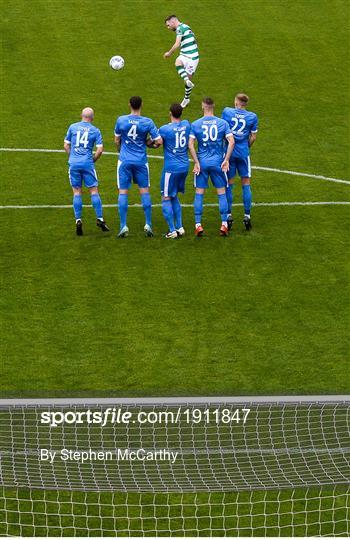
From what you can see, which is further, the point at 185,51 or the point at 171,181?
the point at 185,51

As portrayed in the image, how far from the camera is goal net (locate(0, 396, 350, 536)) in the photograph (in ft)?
45.4

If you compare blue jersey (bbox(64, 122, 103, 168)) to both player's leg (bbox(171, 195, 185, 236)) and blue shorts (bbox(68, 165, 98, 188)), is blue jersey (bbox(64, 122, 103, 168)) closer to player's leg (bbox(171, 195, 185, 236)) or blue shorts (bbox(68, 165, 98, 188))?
blue shorts (bbox(68, 165, 98, 188))

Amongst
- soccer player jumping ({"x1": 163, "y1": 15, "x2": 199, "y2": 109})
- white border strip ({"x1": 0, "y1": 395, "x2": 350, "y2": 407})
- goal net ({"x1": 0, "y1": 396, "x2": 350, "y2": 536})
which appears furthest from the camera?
soccer player jumping ({"x1": 163, "y1": 15, "x2": 199, "y2": 109})

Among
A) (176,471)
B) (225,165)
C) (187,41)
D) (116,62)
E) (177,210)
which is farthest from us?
(187,41)

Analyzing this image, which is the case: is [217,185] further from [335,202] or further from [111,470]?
[111,470]

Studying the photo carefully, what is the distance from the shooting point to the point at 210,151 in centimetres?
2100

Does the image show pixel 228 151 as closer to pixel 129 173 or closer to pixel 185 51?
pixel 129 173

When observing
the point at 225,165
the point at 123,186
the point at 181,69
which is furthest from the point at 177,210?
the point at 181,69

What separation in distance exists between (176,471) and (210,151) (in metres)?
7.89

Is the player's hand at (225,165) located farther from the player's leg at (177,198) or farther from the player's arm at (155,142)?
the player's arm at (155,142)

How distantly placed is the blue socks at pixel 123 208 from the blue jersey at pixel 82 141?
730 mm

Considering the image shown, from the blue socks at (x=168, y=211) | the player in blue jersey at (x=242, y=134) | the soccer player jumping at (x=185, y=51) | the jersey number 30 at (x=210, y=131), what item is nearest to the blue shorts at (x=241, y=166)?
the player in blue jersey at (x=242, y=134)

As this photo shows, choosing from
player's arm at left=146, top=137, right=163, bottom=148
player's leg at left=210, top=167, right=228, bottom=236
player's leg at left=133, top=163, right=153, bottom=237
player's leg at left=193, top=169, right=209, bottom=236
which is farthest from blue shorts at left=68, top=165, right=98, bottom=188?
player's leg at left=210, top=167, right=228, bottom=236

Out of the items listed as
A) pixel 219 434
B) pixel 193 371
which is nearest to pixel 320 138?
pixel 193 371
